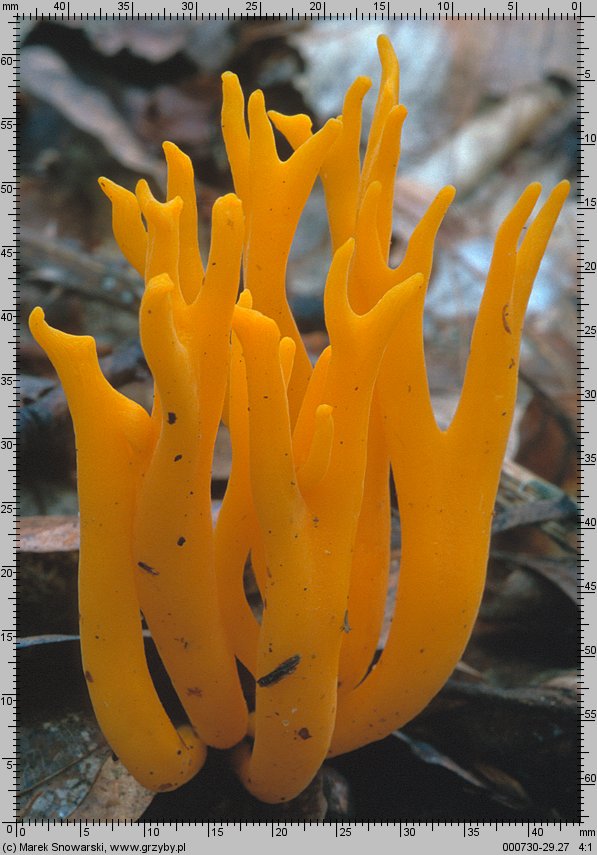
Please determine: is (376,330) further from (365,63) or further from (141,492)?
(365,63)

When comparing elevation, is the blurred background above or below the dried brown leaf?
above

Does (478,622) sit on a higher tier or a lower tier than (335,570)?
lower

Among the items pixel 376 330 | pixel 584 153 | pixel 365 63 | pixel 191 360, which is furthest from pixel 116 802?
pixel 365 63

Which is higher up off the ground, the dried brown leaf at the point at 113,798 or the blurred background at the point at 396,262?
the blurred background at the point at 396,262

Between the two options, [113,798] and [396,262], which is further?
[396,262]

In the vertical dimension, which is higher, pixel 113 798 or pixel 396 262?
pixel 396 262

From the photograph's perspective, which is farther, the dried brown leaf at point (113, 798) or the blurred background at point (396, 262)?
the blurred background at point (396, 262)

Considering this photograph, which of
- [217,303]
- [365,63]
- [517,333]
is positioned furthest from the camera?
[365,63]

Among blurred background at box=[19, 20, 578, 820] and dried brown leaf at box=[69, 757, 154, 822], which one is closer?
dried brown leaf at box=[69, 757, 154, 822]
